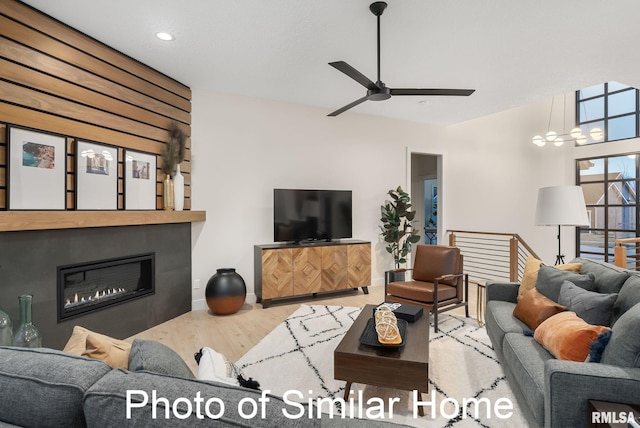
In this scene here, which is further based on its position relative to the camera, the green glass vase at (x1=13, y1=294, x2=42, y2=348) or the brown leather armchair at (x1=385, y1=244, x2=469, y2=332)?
the brown leather armchair at (x1=385, y1=244, x2=469, y2=332)

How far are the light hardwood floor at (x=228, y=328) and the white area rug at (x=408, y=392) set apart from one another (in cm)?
21

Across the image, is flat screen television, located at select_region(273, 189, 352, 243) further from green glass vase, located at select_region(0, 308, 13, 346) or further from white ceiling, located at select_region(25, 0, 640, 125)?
green glass vase, located at select_region(0, 308, 13, 346)

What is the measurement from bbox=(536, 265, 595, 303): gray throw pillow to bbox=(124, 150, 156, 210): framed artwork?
3.85 metres

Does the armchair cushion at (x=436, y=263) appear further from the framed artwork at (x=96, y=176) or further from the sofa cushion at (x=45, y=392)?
the sofa cushion at (x=45, y=392)

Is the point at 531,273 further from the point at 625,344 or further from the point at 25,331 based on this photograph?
the point at 25,331

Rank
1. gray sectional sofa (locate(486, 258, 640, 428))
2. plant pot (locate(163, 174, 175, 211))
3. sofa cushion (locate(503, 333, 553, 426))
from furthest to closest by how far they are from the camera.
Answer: plant pot (locate(163, 174, 175, 211)) < sofa cushion (locate(503, 333, 553, 426)) < gray sectional sofa (locate(486, 258, 640, 428))

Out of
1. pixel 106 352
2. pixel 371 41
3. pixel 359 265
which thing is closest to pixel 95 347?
pixel 106 352

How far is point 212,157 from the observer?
14.9 ft

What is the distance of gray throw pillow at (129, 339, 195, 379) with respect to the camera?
3.46 feet

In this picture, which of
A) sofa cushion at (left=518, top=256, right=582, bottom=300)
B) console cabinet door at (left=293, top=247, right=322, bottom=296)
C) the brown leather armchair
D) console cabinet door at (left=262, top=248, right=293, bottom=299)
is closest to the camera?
sofa cushion at (left=518, top=256, right=582, bottom=300)

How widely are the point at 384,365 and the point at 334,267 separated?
9.53 feet

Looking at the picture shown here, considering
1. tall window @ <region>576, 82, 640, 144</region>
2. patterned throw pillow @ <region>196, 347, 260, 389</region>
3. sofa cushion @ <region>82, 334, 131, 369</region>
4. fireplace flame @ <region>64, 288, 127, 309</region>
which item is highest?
tall window @ <region>576, 82, 640, 144</region>

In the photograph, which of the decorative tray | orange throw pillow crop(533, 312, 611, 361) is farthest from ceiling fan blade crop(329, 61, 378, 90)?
orange throw pillow crop(533, 312, 611, 361)

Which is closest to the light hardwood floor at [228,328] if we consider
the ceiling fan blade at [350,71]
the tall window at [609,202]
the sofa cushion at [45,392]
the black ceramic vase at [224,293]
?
the black ceramic vase at [224,293]
